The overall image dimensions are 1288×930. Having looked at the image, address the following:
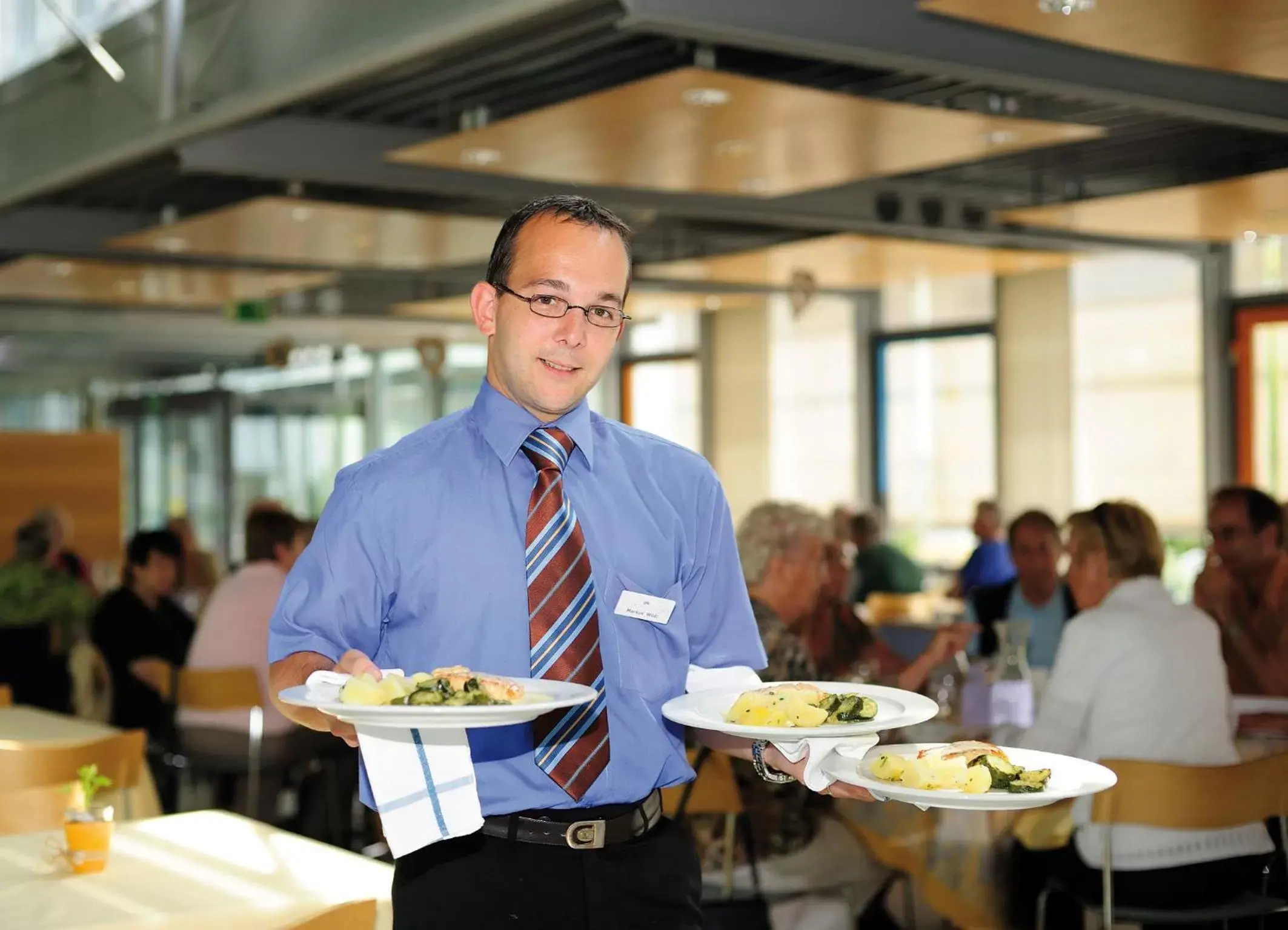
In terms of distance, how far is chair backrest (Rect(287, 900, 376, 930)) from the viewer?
2.15 metres

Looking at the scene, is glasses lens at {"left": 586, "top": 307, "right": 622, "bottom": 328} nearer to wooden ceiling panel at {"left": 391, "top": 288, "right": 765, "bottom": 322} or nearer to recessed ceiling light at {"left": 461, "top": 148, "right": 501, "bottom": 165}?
recessed ceiling light at {"left": 461, "top": 148, "right": 501, "bottom": 165}

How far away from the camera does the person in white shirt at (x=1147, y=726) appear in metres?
3.89

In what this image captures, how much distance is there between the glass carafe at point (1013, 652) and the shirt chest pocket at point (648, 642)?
2591 mm

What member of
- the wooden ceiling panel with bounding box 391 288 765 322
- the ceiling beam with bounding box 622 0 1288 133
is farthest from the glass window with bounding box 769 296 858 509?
the ceiling beam with bounding box 622 0 1288 133

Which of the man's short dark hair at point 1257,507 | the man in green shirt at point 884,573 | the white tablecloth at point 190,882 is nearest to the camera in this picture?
the white tablecloth at point 190,882

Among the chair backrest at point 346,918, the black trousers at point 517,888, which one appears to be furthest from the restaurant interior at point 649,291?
the black trousers at point 517,888

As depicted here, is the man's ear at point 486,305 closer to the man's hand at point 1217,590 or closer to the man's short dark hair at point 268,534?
the man's hand at point 1217,590

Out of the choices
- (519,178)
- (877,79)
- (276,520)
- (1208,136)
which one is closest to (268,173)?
(519,178)

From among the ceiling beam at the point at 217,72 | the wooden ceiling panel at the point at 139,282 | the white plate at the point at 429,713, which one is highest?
the ceiling beam at the point at 217,72

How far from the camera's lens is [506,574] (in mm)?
2006

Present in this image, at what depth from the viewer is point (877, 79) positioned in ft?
22.9

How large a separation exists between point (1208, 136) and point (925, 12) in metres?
3.59

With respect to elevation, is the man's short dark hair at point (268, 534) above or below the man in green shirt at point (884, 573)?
above

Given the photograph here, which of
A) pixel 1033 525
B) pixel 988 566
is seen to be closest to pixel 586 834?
pixel 1033 525
